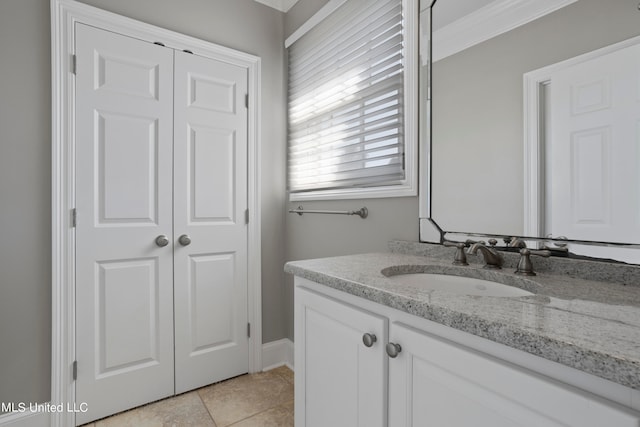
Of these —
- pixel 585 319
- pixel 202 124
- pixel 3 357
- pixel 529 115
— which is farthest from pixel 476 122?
pixel 3 357

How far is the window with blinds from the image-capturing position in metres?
1.55

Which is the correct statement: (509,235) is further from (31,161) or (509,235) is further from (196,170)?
(31,161)

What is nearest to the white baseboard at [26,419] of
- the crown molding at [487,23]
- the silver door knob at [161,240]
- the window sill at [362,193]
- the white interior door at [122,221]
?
the white interior door at [122,221]

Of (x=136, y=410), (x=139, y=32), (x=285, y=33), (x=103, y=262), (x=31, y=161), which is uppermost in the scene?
(x=285, y=33)

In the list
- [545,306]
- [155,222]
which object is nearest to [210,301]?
[155,222]

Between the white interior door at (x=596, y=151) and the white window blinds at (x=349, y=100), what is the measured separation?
0.62 meters

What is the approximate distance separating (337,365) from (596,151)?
0.95 metres

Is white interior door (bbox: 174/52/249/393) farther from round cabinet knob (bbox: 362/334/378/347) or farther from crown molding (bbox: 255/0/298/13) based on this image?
round cabinet knob (bbox: 362/334/378/347)

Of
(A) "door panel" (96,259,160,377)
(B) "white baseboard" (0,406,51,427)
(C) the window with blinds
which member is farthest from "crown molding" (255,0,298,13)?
(B) "white baseboard" (0,406,51,427)

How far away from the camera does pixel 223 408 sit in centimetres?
180

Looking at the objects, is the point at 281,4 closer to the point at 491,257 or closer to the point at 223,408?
the point at 491,257

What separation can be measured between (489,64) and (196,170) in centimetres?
158

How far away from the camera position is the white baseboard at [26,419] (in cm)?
154

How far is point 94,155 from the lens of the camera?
67.0 inches
